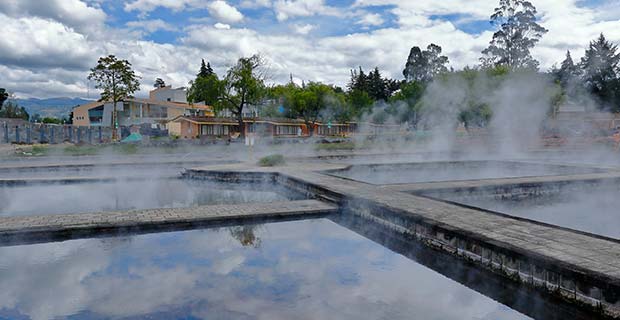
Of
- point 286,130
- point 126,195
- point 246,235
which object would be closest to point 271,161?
point 126,195

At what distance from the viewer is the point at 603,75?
18781mm

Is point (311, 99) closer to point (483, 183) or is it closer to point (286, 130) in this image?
point (286, 130)

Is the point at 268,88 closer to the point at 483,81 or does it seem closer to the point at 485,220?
the point at 483,81

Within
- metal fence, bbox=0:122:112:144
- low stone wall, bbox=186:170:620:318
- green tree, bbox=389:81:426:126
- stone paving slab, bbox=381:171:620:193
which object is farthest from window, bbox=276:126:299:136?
low stone wall, bbox=186:170:620:318

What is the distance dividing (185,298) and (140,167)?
32.7 ft

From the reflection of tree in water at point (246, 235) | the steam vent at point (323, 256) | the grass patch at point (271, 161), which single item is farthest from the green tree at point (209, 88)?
the reflection of tree in water at point (246, 235)

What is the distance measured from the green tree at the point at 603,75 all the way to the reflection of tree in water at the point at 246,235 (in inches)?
665

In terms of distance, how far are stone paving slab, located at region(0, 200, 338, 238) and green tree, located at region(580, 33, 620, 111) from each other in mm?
15927

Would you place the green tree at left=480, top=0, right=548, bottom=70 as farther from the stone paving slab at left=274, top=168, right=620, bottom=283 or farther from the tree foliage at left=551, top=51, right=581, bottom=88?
the stone paving slab at left=274, top=168, right=620, bottom=283

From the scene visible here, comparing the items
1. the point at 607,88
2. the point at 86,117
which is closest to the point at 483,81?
the point at 607,88

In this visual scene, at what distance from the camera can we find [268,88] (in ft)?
94.5

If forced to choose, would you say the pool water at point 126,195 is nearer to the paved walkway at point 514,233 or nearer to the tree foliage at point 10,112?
the paved walkway at point 514,233

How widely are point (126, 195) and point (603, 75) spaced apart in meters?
19.0

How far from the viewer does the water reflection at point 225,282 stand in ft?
10.2
